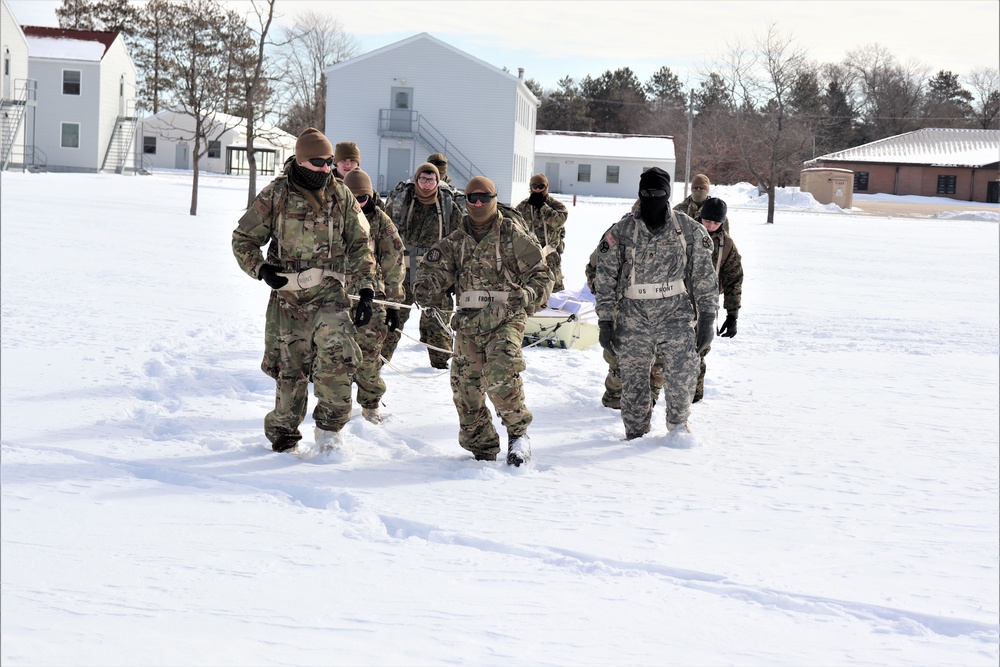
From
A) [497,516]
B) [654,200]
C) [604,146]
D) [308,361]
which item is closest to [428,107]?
[604,146]

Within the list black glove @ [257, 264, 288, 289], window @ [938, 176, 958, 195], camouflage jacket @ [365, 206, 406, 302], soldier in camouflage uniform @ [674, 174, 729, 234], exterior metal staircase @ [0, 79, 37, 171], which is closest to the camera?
black glove @ [257, 264, 288, 289]

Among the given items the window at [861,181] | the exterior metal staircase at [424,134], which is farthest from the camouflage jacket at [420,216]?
the window at [861,181]

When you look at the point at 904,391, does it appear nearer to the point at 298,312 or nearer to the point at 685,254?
the point at 685,254

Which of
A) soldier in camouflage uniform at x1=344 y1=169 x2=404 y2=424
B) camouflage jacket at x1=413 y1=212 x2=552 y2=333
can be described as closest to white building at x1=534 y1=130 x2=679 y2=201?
soldier in camouflage uniform at x1=344 y1=169 x2=404 y2=424

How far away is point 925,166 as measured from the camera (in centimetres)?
6781

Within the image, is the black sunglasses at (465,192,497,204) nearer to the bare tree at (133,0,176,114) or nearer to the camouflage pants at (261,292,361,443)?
the camouflage pants at (261,292,361,443)

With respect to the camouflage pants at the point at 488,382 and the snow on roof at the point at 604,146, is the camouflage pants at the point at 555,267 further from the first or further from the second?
the snow on roof at the point at 604,146

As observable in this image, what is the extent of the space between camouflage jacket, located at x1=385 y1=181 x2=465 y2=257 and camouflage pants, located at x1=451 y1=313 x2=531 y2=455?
2.80 metres

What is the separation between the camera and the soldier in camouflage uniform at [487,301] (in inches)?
256

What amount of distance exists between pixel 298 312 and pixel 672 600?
9.39 feet

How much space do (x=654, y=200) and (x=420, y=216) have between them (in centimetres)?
285

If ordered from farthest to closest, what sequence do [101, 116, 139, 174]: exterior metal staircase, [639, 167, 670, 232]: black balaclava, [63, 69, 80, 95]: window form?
1. [101, 116, 139, 174]: exterior metal staircase
2. [63, 69, 80, 95]: window
3. [639, 167, 670, 232]: black balaclava

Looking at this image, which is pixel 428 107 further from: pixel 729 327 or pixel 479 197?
pixel 479 197

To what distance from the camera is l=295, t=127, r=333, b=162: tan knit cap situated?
6152mm
